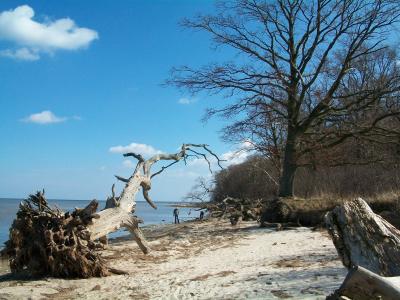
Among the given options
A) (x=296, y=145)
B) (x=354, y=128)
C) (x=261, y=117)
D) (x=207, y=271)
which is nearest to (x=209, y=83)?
(x=261, y=117)

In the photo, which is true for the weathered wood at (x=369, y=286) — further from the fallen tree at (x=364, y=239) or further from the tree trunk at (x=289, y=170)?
the tree trunk at (x=289, y=170)

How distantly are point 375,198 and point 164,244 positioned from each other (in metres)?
7.91

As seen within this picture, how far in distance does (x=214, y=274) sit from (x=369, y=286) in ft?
17.3

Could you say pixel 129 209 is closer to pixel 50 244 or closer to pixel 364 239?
pixel 50 244

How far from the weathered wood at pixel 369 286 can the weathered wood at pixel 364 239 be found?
129 centimetres

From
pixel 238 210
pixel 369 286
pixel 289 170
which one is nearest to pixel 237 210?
pixel 238 210

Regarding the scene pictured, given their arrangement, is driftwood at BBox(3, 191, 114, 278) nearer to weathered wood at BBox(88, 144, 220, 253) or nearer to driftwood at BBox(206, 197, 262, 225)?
weathered wood at BBox(88, 144, 220, 253)

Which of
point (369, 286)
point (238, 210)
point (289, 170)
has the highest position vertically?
point (289, 170)

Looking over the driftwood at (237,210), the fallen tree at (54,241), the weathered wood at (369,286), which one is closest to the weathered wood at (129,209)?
the fallen tree at (54,241)

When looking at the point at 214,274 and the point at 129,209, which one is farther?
the point at 129,209

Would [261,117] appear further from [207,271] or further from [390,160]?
[207,271]

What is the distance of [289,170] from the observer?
20125mm

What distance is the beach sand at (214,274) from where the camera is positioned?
279 inches

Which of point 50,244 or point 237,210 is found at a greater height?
point 237,210
